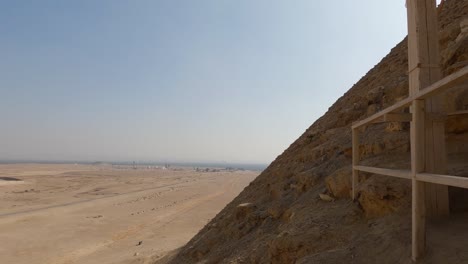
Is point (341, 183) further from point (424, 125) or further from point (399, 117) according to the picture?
point (424, 125)

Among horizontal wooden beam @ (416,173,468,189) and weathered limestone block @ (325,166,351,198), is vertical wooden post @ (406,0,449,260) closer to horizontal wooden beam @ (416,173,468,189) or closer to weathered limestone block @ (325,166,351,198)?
horizontal wooden beam @ (416,173,468,189)

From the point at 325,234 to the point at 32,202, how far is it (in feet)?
107

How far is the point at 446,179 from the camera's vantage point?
266 cm

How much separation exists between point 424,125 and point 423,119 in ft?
0.85

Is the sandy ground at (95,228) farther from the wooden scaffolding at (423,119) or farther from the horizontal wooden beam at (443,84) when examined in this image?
the horizontal wooden beam at (443,84)

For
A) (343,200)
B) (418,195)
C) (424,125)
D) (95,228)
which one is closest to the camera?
(418,195)

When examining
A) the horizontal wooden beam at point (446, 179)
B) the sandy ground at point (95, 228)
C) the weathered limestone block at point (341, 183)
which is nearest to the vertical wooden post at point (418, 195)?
the horizontal wooden beam at point (446, 179)

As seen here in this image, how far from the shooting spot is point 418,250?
10.7 feet

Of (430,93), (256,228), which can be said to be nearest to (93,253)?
(256,228)

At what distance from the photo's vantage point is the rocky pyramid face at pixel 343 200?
13.6ft

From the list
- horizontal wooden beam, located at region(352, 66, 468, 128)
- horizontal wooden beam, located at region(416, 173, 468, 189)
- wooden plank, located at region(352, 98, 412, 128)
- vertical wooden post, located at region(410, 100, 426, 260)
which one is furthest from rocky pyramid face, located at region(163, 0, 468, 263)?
horizontal wooden beam, located at region(352, 66, 468, 128)

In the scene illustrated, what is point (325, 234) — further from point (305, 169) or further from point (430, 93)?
point (305, 169)

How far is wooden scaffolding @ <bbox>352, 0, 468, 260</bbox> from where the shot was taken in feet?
10.5

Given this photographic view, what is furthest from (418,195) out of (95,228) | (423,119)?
(95,228)
